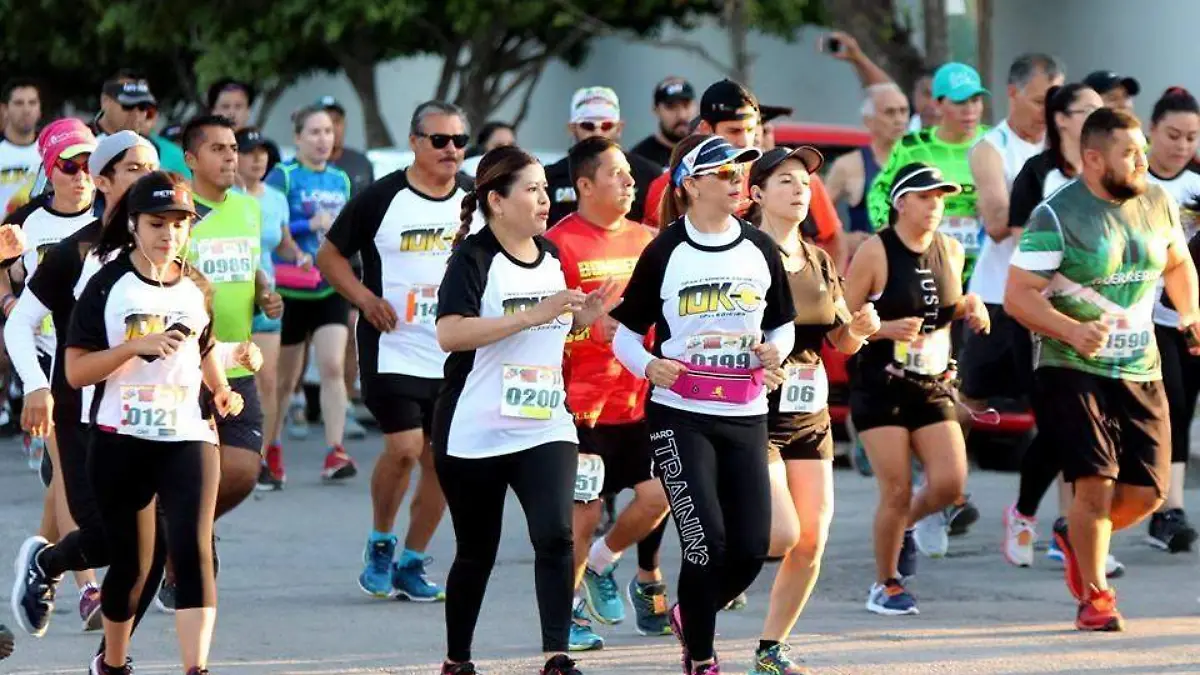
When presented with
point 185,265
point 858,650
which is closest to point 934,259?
point 858,650

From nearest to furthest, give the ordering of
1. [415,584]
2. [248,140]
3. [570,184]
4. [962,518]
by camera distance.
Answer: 1. [415,584]
2. [570,184]
3. [962,518]
4. [248,140]

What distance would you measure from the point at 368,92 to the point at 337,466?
17068mm

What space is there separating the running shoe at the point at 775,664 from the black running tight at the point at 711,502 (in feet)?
1.04

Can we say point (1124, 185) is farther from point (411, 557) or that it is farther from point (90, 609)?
point (90, 609)

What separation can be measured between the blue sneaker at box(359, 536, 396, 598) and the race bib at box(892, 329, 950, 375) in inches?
83.2

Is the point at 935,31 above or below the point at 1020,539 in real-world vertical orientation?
above

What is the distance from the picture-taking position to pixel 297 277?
46.3 ft

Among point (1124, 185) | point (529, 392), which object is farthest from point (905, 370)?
point (529, 392)

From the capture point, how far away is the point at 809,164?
8672 mm

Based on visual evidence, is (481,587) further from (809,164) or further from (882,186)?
(882,186)

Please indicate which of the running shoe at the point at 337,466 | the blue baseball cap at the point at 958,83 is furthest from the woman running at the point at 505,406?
the running shoe at the point at 337,466

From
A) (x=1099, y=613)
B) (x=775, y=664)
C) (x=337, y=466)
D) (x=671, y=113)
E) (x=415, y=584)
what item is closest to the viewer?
(x=775, y=664)

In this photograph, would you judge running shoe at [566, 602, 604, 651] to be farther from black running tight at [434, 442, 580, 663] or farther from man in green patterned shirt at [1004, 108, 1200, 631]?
man in green patterned shirt at [1004, 108, 1200, 631]

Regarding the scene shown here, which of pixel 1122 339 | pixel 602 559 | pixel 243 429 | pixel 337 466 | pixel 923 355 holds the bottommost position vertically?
pixel 337 466
